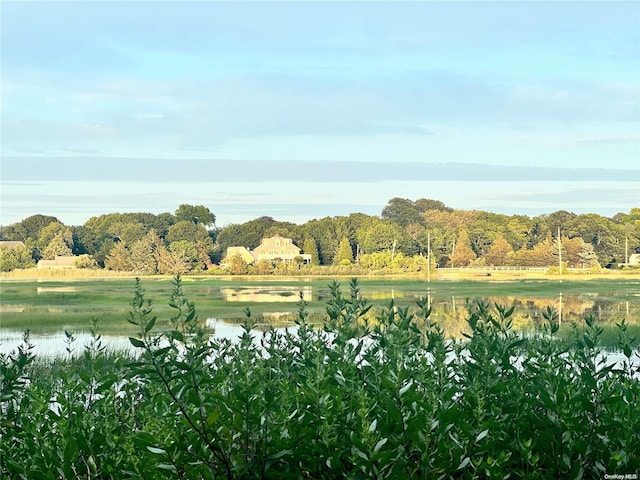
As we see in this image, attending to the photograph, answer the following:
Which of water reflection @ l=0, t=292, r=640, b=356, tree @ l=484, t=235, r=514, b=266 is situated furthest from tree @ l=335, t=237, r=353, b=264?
tree @ l=484, t=235, r=514, b=266

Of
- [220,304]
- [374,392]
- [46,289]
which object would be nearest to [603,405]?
[374,392]

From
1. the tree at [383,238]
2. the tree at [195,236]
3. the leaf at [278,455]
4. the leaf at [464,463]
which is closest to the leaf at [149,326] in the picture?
the leaf at [278,455]

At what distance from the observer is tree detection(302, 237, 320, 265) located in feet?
171

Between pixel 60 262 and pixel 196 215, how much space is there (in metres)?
10.8

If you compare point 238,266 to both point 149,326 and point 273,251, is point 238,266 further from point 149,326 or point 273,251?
point 149,326

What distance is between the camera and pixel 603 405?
9.52 ft

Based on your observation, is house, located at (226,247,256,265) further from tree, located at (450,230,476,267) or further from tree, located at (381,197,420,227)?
tree, located at (450,230,476,267)

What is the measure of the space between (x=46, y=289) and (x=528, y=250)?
1352 inches

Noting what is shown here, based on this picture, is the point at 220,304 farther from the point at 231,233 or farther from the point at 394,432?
the point at 394,432

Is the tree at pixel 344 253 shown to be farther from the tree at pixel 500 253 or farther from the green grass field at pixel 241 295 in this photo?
the tree at pixel 500 253

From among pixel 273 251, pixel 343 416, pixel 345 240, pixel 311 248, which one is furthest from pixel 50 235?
pixel 343 416

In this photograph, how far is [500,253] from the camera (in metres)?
52.3

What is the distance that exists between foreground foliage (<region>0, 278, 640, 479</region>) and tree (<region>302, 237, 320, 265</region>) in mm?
48720

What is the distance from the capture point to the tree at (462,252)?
5312 centimetres
